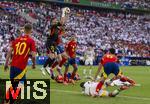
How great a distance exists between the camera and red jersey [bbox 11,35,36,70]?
1500 cm

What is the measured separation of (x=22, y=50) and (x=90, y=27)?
47393 millimetres

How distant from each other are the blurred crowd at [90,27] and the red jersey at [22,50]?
3283 centimetres

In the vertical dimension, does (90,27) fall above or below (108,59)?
below

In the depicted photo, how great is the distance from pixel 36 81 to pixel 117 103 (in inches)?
164

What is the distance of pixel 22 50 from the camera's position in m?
15.0

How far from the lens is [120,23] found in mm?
67625

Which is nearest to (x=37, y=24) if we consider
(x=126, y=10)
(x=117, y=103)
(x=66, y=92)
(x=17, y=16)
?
(x=17, y=16)

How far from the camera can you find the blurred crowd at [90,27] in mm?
53312

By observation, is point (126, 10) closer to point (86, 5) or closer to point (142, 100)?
point (86, 5)

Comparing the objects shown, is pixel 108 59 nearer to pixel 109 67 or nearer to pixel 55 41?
Result: pixel 109 67

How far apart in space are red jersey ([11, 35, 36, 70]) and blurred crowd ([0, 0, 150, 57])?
32834 mm

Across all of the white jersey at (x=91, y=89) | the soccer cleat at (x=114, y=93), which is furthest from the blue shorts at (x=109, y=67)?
the soccer cleat at (x=114, y=93)

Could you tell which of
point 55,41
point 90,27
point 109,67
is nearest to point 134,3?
point 90,27

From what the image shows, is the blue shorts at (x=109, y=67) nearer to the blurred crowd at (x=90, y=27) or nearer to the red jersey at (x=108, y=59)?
the red jersey at (x=108, y=59)
